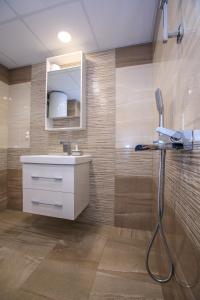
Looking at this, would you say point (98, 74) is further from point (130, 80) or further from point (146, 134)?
point (146, 134)

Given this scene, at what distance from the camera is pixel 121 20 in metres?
1.19

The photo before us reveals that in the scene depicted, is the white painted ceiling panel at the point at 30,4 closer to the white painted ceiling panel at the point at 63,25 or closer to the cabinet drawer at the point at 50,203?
the white painted ceiling panel at the point at 63,25

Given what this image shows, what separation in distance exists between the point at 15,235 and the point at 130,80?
1876mm

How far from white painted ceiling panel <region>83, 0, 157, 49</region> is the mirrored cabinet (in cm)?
32

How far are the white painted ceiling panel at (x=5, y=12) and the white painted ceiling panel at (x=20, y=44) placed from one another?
0.05 meters

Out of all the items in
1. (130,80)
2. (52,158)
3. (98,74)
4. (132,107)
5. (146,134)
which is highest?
(98,74)

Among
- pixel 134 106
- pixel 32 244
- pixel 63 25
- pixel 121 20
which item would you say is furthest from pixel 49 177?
pixel 121 20

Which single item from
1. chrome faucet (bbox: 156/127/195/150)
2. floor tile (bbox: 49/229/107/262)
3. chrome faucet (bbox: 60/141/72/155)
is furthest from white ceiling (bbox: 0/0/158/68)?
floor tile (bbox: 49/229/107/262)

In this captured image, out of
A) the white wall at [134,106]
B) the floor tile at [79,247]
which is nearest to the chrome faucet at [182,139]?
the white wall at [134,106]

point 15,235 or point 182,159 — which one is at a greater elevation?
point 182,159

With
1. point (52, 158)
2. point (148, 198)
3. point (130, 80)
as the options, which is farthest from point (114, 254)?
point (130, 80)

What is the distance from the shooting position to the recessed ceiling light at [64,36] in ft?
4.31

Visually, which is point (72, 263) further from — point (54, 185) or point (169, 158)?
point (169, 158)

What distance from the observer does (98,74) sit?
1.53m
